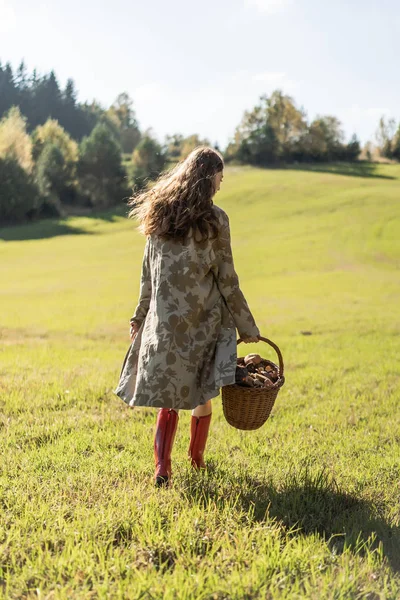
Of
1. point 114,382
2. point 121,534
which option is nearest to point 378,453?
point 121,534

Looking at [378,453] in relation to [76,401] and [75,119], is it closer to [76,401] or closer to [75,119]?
[76,401]

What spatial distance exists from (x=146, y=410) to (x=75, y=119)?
126 metres

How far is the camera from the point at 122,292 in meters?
21.9

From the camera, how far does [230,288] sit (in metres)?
4.48

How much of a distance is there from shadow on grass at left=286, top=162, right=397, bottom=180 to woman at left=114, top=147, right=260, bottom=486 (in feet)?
242

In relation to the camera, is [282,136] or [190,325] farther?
[282,136]

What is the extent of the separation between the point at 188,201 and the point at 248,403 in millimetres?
1534

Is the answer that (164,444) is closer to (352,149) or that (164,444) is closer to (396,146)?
(352,149)

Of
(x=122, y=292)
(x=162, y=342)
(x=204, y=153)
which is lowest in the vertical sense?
(x=122, y=292)

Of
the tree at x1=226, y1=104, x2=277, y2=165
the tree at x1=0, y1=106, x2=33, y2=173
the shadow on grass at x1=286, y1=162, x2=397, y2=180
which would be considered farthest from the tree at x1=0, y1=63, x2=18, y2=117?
the shadow on grass at x1=286, y1=162, x2=397, y2=180

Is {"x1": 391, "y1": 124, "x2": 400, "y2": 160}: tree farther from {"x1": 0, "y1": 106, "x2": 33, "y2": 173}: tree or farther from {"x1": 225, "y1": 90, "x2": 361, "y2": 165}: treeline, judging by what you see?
{"x1": 0, "y1": 106, "x2": 33, "y2": 173}: tree

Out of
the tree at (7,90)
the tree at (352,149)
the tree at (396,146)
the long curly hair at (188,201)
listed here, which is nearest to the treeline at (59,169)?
the tree at (352,149)

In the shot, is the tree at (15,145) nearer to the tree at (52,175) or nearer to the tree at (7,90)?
the tree at (52,175)

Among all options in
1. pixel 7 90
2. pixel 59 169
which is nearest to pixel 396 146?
pixel 59 169
